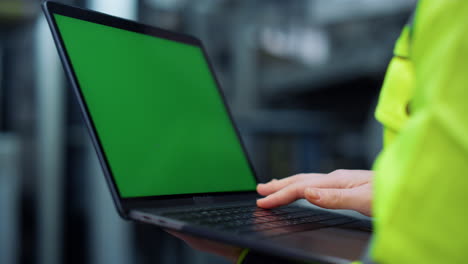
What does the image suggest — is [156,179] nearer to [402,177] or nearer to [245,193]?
[245,193]

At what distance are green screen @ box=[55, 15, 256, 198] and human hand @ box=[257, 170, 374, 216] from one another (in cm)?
11

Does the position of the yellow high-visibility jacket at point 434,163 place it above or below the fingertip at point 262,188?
above

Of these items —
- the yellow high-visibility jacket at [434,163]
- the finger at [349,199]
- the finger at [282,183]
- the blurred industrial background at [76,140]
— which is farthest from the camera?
the blurred industrial background at [76,140]

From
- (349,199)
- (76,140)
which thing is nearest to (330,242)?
(349,199)

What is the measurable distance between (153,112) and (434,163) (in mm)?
483

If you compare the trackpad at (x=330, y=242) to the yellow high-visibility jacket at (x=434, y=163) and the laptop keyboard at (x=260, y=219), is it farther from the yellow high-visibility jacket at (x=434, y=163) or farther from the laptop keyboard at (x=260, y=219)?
the yellow high-visibility jacket at (x=434, y=163)

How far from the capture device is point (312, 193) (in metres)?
0.62

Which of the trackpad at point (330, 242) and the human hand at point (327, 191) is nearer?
the trackpad at point (330, 242)

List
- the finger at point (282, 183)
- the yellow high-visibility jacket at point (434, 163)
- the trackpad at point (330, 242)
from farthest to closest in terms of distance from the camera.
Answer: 1. the finger at point (282, 183)
2. the trackpad at point (330, 242)
3. the yellow high-visibility jacket at point (434, 163)

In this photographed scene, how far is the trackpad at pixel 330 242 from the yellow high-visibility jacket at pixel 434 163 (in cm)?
13

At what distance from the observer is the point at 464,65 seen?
0.31 m

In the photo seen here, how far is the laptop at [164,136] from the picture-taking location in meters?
0.60

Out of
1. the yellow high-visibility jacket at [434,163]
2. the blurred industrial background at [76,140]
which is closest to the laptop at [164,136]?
the yellow high-visibility jacket at [434,163]

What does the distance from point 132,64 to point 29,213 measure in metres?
1.66
